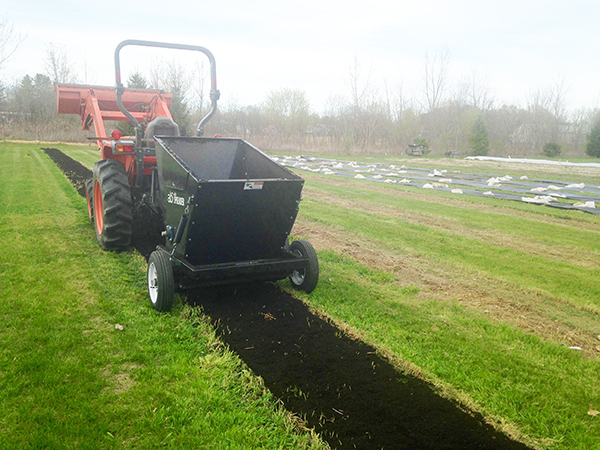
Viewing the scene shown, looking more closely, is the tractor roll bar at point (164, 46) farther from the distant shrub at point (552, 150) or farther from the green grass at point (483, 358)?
the distant shrub at point (552, 150)

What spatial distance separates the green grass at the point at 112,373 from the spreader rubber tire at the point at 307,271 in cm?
117

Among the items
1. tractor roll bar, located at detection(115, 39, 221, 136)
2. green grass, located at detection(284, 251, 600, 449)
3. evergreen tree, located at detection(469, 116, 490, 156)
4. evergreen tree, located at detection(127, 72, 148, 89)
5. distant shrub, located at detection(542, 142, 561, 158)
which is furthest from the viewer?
distant shrub, located at detection(542, 142, 561, 158)

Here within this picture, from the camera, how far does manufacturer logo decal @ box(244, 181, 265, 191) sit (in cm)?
402

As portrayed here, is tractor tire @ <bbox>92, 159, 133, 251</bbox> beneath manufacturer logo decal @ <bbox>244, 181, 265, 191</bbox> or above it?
beneath

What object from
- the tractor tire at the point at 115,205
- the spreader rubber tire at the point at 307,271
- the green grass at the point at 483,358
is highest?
the tractor tire at the point at 115,205

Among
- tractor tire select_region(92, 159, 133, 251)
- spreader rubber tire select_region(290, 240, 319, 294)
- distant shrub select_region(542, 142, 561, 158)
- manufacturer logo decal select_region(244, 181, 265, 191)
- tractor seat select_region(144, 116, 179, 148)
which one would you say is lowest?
spreader rubber tire select_region(290, 240, 319, 294)

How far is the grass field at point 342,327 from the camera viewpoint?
277 centimetres

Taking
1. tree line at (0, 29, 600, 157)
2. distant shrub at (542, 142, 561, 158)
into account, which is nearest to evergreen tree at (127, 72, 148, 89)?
tree line at (0, 29, 600, 157)

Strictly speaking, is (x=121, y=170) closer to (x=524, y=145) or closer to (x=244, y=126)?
(x=244, y=126)

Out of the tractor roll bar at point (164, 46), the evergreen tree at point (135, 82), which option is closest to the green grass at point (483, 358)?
the tractor roll bar at point (164, 46)

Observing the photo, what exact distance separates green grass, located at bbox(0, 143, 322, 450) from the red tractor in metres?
0.46

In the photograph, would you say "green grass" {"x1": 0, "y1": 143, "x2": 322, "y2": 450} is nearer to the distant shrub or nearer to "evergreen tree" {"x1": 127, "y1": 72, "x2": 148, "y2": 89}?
"evergreen tree" {"x1": 127, "y1": 72, "x2": 148, "y2": 89}

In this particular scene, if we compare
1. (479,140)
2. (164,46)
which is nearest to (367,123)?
(479,140)

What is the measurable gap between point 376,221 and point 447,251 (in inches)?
81.7
